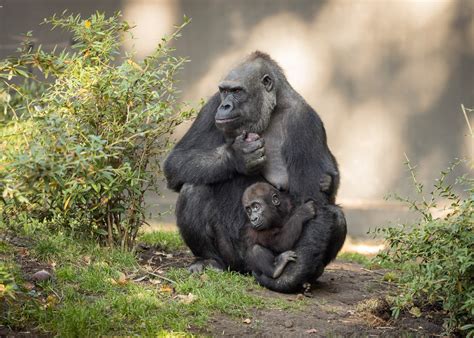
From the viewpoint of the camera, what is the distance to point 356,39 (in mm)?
11070

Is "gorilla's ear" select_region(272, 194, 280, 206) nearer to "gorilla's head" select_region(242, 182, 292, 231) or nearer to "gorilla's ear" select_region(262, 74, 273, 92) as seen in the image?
"gorilla's head" select_region(242, 182, 292, 231)

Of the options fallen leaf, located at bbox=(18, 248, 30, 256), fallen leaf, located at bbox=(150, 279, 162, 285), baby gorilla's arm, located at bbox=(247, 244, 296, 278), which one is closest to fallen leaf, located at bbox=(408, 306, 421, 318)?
baby gorilla's arm, located at bbox=(247, 244, 296, 278)

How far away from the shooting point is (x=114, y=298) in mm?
5656

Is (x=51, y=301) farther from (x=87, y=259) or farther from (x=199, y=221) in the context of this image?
(x=199, y=221)

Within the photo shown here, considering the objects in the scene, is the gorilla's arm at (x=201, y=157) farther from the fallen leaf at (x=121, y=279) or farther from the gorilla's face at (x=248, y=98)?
the fallen leaf at (x=121, y=279)

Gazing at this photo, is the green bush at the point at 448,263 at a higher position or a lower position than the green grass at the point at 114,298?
higher

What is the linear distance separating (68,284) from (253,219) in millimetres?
1470

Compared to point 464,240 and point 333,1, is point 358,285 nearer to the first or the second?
point 464,240

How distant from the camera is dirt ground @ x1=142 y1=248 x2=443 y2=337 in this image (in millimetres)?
5566

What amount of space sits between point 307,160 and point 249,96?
72 cm

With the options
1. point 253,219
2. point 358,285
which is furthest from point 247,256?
point 358,285

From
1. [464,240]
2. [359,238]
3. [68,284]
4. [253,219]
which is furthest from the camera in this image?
[359,238]

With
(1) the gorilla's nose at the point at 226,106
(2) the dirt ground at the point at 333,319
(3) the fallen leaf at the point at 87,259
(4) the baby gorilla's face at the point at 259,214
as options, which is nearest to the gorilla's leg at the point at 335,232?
(2) the dirt ground at the point at 333,319

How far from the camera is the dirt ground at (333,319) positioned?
18.3ft
